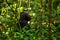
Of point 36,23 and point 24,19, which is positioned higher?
point 36,23

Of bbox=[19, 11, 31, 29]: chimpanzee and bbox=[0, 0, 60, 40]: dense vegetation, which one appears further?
bbox=[19, 11, 31, 29]: chimpanzee

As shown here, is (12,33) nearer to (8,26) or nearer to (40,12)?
(8,26)

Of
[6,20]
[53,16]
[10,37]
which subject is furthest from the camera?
[10,37]

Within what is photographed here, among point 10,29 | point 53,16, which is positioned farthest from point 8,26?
point 53,16

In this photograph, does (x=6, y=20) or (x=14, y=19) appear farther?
(x=14, y=19)

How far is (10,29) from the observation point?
2.57 m

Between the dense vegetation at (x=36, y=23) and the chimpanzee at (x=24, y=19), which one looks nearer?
the dense vegetation at (x=36, y=23)

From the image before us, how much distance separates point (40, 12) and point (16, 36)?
50 centimetres

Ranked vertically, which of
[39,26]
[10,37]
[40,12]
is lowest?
[10,37]

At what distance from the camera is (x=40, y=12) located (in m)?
2.31

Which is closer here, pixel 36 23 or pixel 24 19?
pixel 36 23

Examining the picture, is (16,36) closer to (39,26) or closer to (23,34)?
(23,34)

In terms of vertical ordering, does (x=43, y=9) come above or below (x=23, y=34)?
above

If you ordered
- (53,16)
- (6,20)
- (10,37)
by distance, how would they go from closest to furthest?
(53,16), (6,20), (10,37)
